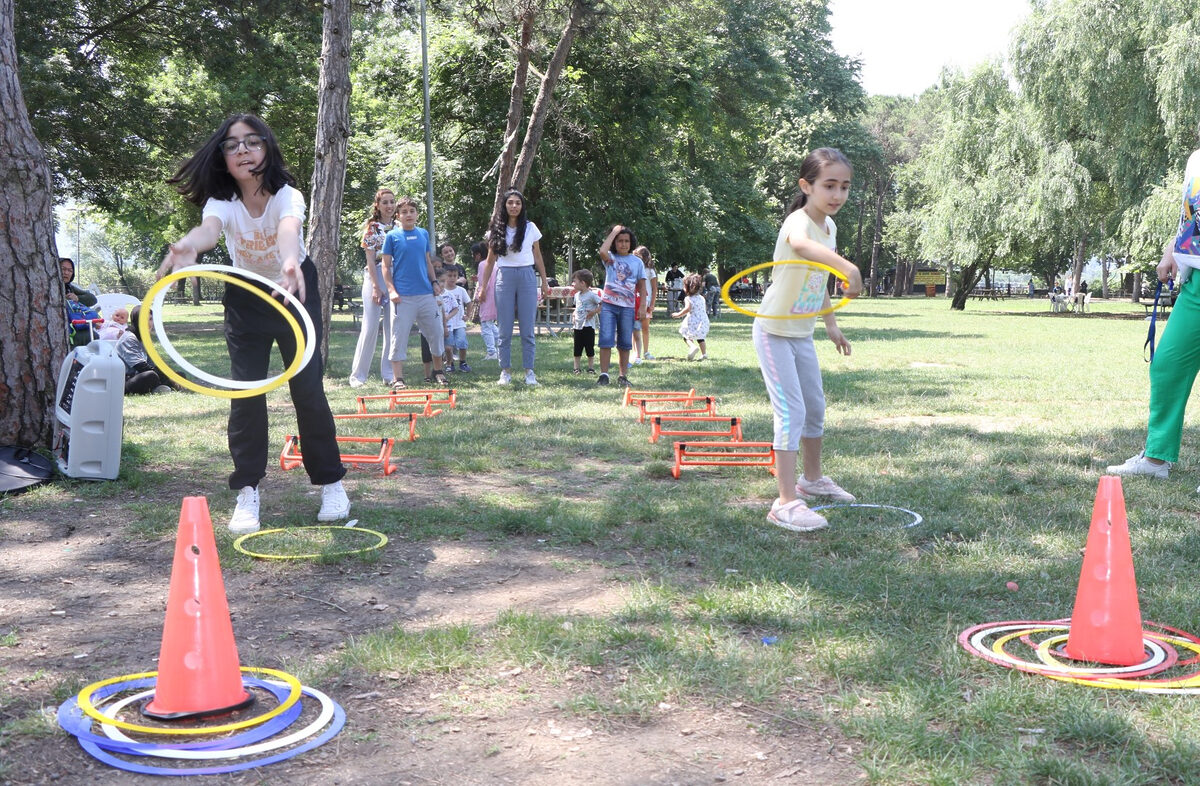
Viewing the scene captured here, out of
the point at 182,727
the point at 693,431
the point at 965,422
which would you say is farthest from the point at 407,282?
the point at 182,727

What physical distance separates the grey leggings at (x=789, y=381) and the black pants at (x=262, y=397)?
7.55 feet

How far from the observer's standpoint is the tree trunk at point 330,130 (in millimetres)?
12500

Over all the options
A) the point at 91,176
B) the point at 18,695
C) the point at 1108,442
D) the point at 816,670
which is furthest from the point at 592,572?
the point at 91,176

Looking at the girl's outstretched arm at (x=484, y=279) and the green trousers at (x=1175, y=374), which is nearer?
the green trousers at (x=1175, y=374)

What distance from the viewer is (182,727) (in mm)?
3051

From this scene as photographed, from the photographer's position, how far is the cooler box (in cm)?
643

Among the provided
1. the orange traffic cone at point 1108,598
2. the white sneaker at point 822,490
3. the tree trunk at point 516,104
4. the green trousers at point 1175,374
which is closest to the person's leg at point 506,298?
the white sneaker at point 822,490

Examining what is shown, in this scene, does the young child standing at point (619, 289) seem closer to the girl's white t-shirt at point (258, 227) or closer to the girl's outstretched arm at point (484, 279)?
the girl's outstretched arm at point (484, 279)

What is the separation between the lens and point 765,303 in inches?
222

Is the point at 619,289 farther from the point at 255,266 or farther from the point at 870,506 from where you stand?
the point at 255,266

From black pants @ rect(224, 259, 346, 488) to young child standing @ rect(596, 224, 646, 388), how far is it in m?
6.19

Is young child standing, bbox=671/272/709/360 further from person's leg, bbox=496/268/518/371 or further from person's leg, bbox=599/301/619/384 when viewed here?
person's leg, bbox=496/268/518/371

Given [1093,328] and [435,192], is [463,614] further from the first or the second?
[1093,328]

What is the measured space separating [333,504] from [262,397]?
69 centimetres
